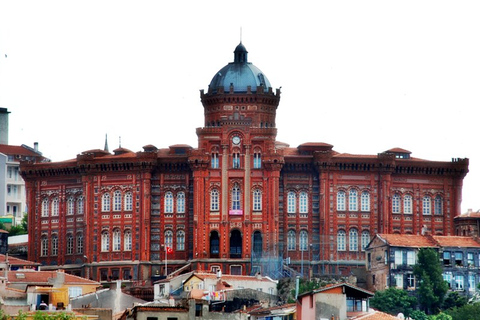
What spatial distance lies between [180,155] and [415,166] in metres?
21.8

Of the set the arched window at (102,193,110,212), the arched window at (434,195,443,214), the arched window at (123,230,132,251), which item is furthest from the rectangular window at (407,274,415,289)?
the arched window at (102,193,110,212)

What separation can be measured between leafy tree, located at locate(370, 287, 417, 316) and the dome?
111 ft

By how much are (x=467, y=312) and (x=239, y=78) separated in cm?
4301

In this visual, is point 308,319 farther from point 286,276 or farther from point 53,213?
point 53,213

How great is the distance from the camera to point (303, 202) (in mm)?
157875

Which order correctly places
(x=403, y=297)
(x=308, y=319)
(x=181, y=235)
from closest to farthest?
(x=308, y=319)
(x=403, y=297)
(x=181, y=235)

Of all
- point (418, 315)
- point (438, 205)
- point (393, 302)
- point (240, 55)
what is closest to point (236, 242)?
point (240, 55)

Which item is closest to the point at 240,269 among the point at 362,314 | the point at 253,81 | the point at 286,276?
the point at 286,276

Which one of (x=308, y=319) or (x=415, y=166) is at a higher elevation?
(x=415, y=166)

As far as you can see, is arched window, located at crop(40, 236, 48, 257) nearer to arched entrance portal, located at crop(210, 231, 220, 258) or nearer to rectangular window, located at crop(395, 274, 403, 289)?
arched entrance portal, located at crop(210, 231, 220, 258)

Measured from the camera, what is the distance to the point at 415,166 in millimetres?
159500

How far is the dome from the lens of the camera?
160 meters

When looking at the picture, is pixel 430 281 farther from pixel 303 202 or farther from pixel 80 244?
pixel 80 244

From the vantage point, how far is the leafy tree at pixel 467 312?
4914 inches
